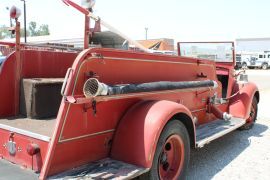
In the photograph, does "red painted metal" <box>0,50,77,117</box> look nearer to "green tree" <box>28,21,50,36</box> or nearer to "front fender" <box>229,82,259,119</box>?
"front fender" <box>229,82,259,119</box>

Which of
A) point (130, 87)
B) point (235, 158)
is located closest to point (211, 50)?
point (235, 158)

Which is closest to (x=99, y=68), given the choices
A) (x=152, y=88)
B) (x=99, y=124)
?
(x=99, y=124)

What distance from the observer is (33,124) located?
3.35 m

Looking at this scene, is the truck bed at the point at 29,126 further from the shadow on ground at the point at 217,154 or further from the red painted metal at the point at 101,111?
the shadow on ground at the point at 217,154

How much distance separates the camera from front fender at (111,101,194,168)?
9.94 feet

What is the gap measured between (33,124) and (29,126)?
0.09m

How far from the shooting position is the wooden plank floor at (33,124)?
3088 mm

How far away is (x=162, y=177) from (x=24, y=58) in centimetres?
207

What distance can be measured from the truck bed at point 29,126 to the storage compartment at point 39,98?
5.1 inches

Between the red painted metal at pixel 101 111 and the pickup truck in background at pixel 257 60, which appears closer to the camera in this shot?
the red painted metal at pixel 101 111

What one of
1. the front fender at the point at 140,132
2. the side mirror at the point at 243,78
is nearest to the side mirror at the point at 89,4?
the front fender at the point at 140,132

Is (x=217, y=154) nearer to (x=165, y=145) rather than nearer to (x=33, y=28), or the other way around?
(x=165, y=145)

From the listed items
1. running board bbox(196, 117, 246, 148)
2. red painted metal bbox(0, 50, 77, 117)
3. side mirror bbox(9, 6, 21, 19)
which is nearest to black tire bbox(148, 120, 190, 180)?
running board bbox(196, 117, 246, 148)

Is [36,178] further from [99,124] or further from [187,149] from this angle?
[187,149]
